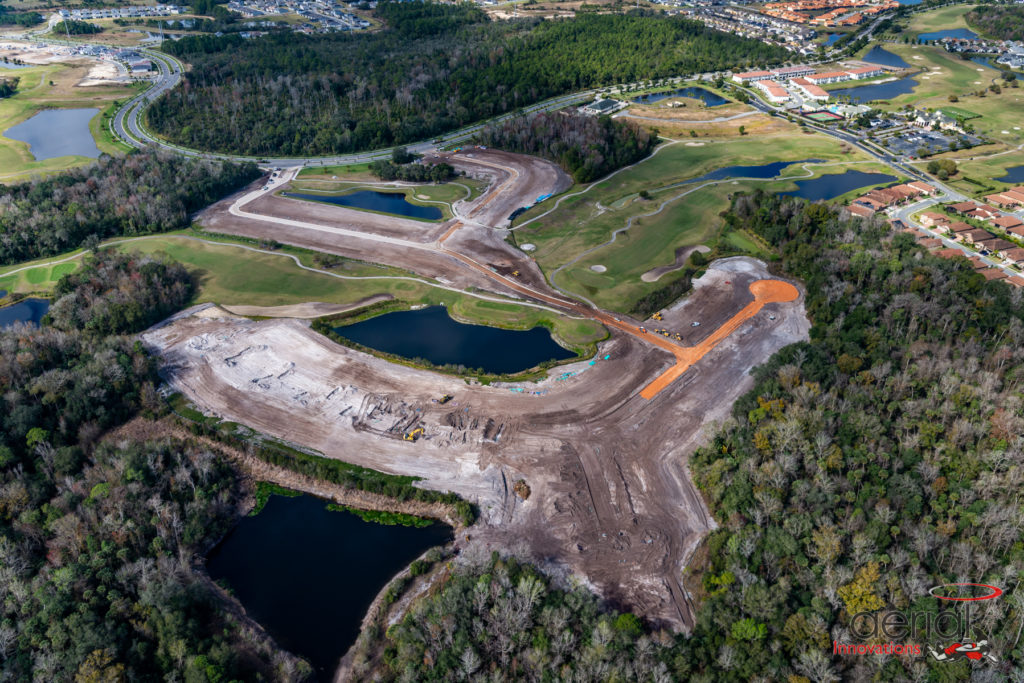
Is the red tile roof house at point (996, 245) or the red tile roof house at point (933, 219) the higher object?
the red tile roof house at point (933, 219)

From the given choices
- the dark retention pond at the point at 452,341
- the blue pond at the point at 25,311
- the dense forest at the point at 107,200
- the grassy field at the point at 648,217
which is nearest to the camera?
the dark retention pond at the point at 452,341

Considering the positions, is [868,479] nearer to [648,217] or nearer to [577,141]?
[648,217]

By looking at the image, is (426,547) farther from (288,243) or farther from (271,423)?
(288,243)

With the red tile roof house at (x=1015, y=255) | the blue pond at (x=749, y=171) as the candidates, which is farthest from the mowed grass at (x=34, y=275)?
the red tile roof house at (x=1015, y=255)

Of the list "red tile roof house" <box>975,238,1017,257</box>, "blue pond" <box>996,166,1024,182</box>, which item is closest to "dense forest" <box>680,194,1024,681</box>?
"red tile roof house" <box>975,238,1017,257</box>

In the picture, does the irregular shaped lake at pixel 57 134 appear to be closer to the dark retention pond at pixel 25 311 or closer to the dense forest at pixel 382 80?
Result: the dense forest at pixel 382 80

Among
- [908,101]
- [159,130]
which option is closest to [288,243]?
[159,130]
